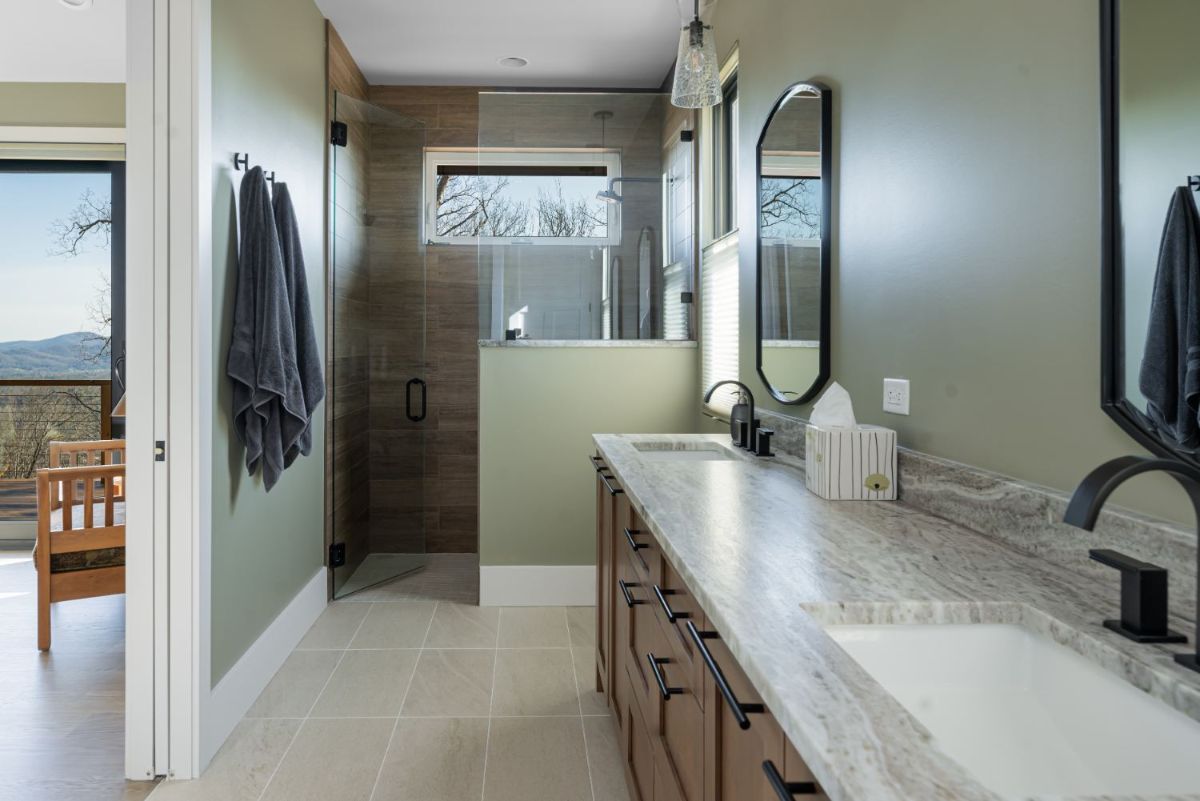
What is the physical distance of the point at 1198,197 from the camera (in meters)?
0.97

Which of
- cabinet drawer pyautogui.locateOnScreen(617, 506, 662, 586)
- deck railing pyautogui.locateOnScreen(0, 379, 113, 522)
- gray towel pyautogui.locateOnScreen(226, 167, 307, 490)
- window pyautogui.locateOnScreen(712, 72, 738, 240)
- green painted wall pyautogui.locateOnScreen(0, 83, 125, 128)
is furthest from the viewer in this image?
deck railing pyautogui.locateOnScreen(0, 379, 113, 522)

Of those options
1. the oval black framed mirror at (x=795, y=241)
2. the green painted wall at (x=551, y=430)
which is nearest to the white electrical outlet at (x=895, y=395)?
the oval black framed mirror at (x=795, y=241)

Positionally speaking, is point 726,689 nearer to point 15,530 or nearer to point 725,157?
point 725,157

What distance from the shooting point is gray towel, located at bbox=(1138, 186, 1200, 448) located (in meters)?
0.98

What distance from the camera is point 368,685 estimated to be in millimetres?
2912

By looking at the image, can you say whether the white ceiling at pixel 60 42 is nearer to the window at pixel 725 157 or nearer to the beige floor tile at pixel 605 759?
the window at pixel 725 157

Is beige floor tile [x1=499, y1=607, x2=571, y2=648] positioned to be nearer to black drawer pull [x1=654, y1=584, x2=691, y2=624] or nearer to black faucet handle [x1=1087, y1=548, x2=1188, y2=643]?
black drawer pull [x1=654, y1=584, x2=691, y2=624]

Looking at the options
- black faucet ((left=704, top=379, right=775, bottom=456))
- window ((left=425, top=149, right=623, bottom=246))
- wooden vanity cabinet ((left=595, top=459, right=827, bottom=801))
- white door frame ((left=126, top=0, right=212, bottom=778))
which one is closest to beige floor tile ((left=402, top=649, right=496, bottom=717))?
wooden vanity cabinet ((left=595, top=459, right=827, bottom=801))

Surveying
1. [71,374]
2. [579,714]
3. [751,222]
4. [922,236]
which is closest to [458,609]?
[579,714]

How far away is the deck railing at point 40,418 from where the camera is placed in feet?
16.6

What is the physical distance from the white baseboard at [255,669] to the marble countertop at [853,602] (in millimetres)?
1528

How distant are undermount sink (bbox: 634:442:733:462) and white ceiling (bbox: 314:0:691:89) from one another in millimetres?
2099

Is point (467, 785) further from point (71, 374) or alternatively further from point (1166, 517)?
point (71, 374)

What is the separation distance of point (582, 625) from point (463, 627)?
53 cm
